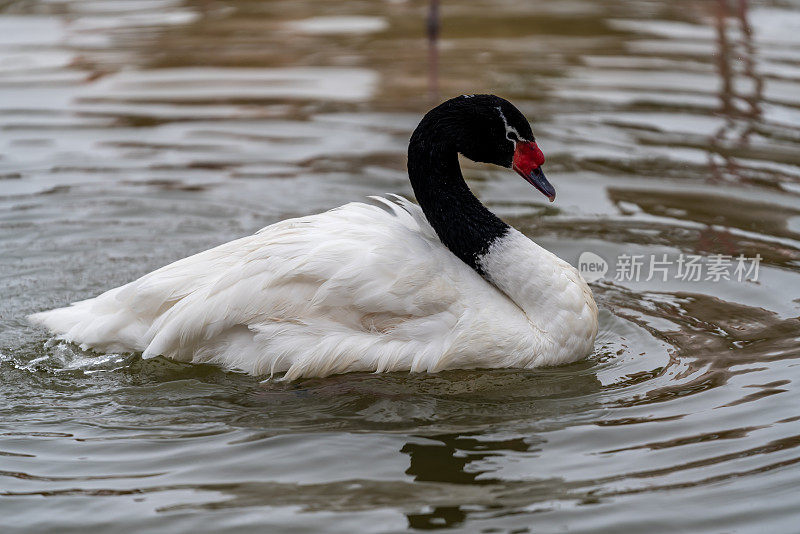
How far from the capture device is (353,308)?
6.05 meters

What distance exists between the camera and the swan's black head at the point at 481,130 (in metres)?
6.35

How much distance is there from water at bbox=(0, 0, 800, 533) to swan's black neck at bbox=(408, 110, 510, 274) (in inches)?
30.6

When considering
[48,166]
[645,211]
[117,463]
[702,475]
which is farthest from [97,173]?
[702,475]

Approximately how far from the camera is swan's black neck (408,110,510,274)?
641 cm

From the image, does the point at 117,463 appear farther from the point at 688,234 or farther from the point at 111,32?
the point at 111,32

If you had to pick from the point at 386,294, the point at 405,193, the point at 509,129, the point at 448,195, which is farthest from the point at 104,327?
the point at 405,193

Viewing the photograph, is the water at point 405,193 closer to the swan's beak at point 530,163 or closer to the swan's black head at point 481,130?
the swan's beak at point 530,163

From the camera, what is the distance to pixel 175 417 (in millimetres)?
5738
